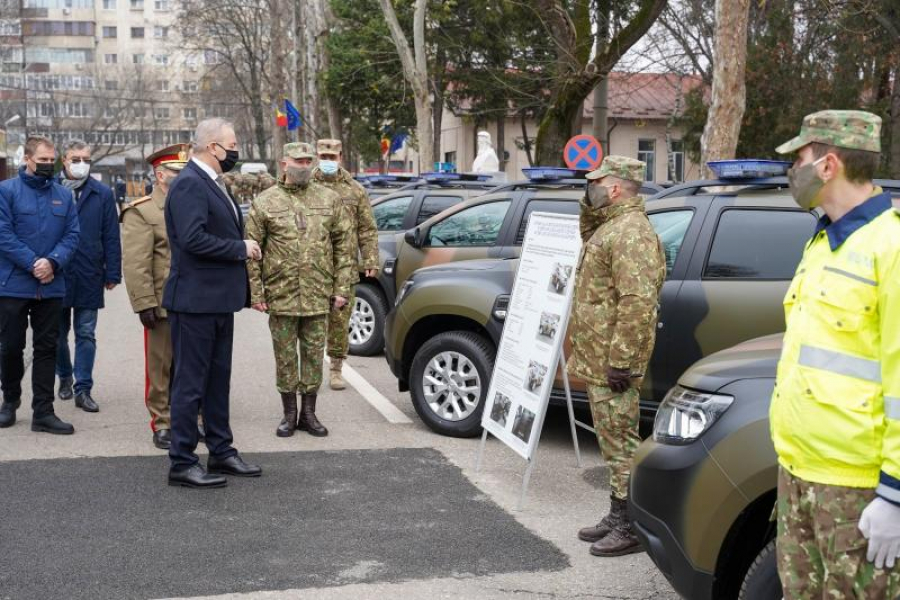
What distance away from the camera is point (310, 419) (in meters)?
7.27

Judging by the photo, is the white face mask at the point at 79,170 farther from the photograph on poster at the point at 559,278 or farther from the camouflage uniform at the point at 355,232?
the photograph on poster at the point at 559,278

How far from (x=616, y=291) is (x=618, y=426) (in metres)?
0.66

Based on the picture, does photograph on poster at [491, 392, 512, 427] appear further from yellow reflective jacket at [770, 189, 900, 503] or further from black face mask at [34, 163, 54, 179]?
black face mask at [34, 163, 54, 179]

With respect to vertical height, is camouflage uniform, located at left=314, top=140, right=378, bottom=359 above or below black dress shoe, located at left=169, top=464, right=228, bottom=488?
above

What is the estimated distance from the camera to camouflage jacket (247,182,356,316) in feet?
22.6

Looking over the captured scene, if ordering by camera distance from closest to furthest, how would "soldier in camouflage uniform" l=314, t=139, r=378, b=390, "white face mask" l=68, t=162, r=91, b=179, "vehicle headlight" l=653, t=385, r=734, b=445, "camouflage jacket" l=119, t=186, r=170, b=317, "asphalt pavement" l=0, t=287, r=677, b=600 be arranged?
"vehicle headlight" l=653, t=385, r=734, b=445, "asphalt pavement" l=0, t=287, r=677, b=600, "camouflage jacket" l=119, t=186, r=170, b=317, "white face mask" l=68, t=162, r=91, b=179, "soldier in camouflage uniform" l=314, t=139, r=378, b=390

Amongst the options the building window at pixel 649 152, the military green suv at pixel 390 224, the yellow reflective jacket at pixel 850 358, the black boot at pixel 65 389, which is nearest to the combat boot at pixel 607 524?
the yellow reflective jacket at pixel 850 358

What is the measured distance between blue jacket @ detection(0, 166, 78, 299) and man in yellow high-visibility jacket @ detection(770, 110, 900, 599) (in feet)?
18.1

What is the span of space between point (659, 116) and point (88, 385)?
128ft

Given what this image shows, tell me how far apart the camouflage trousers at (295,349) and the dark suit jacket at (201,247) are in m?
1.10

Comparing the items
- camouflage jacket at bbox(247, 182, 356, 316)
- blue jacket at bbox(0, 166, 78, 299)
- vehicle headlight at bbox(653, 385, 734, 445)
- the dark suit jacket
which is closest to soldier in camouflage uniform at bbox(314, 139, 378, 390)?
camouflage jacket at bbox(247, 182, 356, 316)

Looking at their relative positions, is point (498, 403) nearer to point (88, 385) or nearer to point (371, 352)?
point (88, 385)

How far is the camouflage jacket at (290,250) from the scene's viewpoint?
22.6 ft

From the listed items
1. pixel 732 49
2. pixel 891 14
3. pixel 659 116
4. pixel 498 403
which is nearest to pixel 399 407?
pixel 498 403
